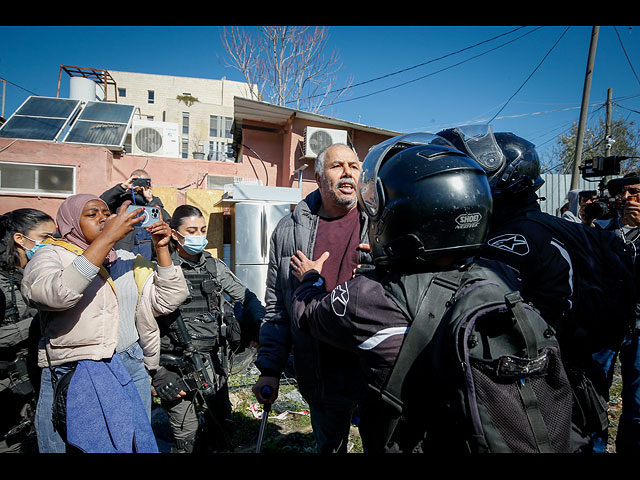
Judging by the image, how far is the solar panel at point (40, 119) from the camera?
8703mm

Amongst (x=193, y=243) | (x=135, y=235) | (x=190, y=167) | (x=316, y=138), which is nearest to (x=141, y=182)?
(x=135, y=235)

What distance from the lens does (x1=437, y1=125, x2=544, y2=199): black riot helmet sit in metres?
1.81

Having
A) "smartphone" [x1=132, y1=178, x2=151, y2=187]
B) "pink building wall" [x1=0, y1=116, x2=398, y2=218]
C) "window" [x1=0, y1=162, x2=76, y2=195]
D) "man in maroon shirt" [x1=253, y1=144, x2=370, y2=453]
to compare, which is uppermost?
"pink building wall" [x1=0, y1=116, x2=398, y2=218]

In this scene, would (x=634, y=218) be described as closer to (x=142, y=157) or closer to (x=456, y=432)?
(x=456, y=432)

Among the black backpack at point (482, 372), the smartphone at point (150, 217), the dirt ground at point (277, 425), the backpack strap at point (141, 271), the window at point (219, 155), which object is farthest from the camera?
the window at point (219, 155)

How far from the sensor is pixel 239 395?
447 cm

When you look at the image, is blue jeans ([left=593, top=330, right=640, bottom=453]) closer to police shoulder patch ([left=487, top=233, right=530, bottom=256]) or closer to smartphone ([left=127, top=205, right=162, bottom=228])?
police shoulder patch ([left=487, top=233, right=530, bottom=256])

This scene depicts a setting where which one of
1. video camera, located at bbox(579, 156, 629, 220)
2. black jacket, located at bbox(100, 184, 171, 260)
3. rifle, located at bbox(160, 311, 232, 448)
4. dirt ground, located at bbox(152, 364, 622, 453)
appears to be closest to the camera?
rifle, located at bbox(160, 311, 232, 448)

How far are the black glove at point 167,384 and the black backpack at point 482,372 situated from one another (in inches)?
86.0

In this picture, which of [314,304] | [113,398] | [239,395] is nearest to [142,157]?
[239,395]

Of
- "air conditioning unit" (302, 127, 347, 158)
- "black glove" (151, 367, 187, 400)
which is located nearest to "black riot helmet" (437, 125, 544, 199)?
"black glove" (151, 367, 187, 400)

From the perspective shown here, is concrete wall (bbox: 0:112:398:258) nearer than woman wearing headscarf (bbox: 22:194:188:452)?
No

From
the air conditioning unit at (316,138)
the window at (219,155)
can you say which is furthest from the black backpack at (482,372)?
the window at (219,155)

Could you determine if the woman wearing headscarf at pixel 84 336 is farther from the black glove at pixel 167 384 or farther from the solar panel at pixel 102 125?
the solar panel at pixel 102 125
